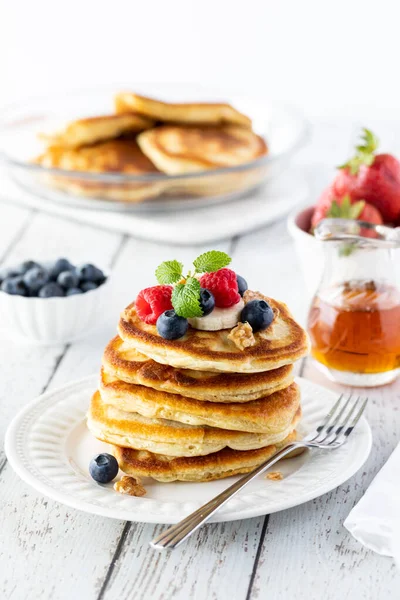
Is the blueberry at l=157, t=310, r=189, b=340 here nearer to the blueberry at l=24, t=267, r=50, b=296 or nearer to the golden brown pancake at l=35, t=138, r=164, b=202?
the blueberry at l=24, t=267, r=50, b=296

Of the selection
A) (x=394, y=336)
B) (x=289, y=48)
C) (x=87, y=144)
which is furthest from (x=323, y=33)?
(x=394, y=336)

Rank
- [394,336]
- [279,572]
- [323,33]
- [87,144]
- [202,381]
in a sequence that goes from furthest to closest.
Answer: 1. [323,33]
2. [87,144]
3. [394,336]
4. [202,381]
5. [279,572]

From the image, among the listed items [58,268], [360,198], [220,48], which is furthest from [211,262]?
[220,48]

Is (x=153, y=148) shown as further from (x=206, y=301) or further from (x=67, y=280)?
(x=206, y=301)

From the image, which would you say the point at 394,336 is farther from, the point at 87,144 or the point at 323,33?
the point at 323,33

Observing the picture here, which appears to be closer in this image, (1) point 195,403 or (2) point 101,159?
(1) point 195,403

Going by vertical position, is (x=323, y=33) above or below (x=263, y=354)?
below

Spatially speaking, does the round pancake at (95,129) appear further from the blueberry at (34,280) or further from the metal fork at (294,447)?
the metal fork at (294,447)
